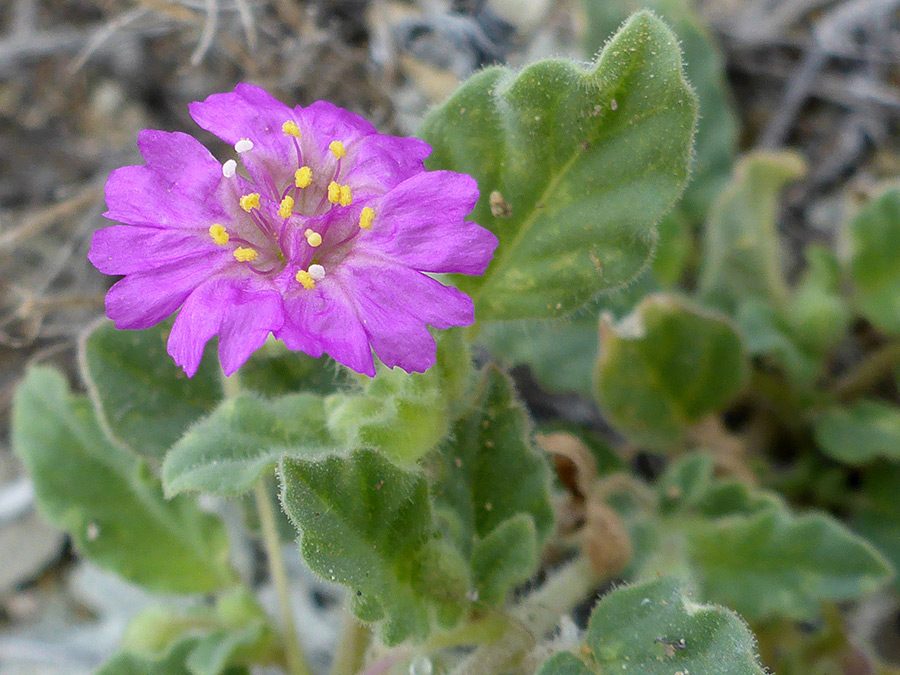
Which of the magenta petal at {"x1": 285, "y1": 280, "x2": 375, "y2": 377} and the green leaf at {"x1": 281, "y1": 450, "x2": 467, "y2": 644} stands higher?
the magenta petal at {"x1": 285, "y1": 280, "x2": 375, "y2": 377}

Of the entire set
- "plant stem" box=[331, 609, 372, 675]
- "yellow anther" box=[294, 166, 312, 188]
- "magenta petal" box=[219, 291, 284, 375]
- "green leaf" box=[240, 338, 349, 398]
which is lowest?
"plant stem" box=[331, 609, 372, 675]

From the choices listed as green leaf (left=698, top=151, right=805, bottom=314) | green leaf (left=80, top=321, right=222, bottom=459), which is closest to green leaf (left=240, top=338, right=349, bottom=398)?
green leaf (left=80, top=321, right=222, bottom=459)

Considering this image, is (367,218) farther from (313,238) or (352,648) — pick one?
(352,648)

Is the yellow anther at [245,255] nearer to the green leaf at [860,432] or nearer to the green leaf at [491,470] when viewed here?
the green leaf at [491,470]

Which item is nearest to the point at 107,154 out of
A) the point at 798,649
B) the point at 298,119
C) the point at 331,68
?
the point at 331,68

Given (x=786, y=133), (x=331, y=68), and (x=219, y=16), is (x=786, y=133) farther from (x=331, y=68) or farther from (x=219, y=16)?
(x=219, y=16)

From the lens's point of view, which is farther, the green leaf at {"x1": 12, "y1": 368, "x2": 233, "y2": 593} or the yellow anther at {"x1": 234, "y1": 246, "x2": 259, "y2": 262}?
the green leaf at {"x1": 12, "y1": 368, "x2": 233, "y2": 593}

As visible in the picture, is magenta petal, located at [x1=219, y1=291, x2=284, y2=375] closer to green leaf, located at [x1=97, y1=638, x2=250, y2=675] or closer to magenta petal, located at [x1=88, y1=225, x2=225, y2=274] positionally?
magenta petal, located at [x1=88, y1=225, x2=225, y2=274]
